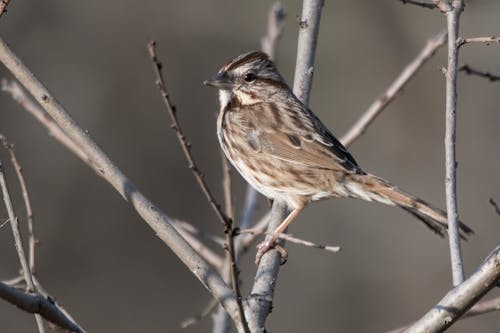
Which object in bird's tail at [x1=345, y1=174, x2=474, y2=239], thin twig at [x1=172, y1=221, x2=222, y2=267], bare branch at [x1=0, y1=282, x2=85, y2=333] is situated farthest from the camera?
thin twig at [x1=172, y1=221, x2=222, y2=267]

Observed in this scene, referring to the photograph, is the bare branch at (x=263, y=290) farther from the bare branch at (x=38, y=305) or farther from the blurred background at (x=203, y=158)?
the blurred background at (x=203, y=158)

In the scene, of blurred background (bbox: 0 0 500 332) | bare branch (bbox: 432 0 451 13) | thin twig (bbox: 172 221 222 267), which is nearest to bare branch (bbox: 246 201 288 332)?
thin twig (bbox: 172 221 222 267)

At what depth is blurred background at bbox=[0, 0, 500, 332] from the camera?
35.3ft

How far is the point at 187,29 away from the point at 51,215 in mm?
3576

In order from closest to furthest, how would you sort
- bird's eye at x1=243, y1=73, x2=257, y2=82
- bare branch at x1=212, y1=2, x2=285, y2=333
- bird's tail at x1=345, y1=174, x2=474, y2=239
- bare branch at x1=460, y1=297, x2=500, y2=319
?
bare branch at x1=460, y1=297, x2=500, y2=319 < bird's tail at x1=345, y1=174, x2=474, y2=239 < bare branch at x1=212, y1=2, x2=285, y2=333 < bird's eye at x1=243, y1=73, x2=257, y2=82

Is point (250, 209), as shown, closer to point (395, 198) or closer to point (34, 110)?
point (395, 198)

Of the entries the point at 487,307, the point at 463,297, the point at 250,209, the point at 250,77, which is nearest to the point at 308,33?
the point at 250,77

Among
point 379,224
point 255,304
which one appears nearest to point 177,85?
point 379,224

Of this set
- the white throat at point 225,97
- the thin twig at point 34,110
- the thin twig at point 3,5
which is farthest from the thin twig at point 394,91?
the thin twig at point 3,5

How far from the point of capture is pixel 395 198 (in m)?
4.82

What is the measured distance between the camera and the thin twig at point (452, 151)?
10.8 ft

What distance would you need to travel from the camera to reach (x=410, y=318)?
10523 millimetres

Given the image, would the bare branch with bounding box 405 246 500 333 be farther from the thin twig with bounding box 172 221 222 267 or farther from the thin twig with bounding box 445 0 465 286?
the thin twig with bounding box 172 221 222 267

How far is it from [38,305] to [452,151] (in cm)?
172
